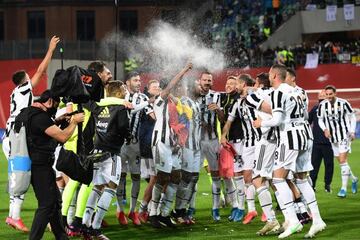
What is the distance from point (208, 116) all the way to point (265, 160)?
68.7 inches

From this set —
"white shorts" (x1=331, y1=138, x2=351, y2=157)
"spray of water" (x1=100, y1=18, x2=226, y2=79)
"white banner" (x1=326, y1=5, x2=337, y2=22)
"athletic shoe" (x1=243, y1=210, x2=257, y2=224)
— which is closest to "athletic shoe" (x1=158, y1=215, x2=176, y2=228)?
"athletic shoe" (x1=243, y1=210, x2=257, y2=224)

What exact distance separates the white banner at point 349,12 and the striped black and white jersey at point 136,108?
33455mm

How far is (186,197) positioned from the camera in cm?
1408

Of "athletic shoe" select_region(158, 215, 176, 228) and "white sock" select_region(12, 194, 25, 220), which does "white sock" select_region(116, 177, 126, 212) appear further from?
"white sock" select_region(12, 194, 25, 220)

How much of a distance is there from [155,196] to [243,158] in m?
1.72

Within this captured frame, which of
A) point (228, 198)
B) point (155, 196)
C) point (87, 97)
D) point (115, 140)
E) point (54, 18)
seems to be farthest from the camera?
point (54, 18)

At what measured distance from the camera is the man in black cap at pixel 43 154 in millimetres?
10422

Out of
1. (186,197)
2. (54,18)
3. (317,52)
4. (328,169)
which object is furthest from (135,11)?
(186,197)

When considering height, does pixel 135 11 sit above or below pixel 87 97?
above

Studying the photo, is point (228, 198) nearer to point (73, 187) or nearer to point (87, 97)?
point (73, 187)

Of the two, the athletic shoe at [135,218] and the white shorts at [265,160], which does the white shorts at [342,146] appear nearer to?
the white shorts at [265,160]

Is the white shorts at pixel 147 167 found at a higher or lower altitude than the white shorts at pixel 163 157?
lower

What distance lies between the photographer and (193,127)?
13.9 m

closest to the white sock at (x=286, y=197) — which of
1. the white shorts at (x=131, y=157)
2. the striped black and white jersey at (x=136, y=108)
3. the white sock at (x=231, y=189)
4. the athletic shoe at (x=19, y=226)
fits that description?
the white sock at (x=231, y=189)
